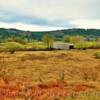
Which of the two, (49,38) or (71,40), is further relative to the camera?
(71,40)

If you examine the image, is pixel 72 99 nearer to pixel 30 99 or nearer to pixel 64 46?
pixel 30 99

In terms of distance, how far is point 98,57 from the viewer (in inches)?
3423

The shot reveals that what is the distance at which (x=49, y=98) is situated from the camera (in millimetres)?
19969

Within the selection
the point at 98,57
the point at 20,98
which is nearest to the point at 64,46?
the point at 98,57

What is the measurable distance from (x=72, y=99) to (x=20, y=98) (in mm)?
3697

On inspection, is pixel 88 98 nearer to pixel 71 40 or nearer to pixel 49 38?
pixel 49 38

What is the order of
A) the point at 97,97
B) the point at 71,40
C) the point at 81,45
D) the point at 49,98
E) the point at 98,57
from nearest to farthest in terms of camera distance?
1. the point at 97,97
2. the point at 49,98
3. the point at 98,57
4. the point at 81,45
5. the point at 71,40

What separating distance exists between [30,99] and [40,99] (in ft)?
2.49

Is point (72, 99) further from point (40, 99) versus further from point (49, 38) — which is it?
point (49, 38)

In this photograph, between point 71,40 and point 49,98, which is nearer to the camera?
point 49,98

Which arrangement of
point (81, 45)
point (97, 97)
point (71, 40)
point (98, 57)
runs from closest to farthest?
point (97, 97) < point (98, 57) < point (81, 45) < point (71, 40)

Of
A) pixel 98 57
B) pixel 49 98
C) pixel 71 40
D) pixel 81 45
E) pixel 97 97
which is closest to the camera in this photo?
pixel 97 97

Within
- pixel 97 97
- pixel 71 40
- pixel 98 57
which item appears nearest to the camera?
pixel 97 97

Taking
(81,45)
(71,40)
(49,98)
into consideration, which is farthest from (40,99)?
(71,40)
